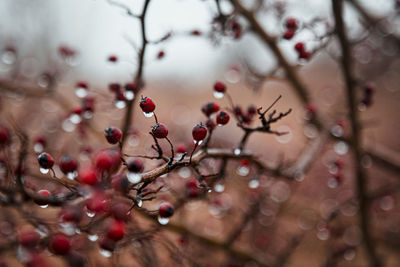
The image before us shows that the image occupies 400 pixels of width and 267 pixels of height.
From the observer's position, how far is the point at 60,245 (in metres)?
0.90

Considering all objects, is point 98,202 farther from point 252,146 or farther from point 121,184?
point 252,146

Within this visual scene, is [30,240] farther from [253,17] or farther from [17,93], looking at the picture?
[253,17]

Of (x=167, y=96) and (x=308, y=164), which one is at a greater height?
(x=308, y=164)

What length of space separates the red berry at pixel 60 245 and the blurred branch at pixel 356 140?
7.66ft

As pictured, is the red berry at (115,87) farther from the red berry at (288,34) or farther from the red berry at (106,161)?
the red berry at (288,34)

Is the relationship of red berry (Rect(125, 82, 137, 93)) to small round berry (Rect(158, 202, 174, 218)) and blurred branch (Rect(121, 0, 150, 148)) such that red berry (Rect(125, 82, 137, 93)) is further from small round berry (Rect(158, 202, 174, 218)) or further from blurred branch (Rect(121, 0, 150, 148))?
small round berry (Rect(158, 202, 174, 218))

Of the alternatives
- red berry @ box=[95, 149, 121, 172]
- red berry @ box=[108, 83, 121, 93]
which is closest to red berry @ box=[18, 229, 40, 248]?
red berry @ box=[95, 149, 121, 172]

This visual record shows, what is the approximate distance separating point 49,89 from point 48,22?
4806 millimetres

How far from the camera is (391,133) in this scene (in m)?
7.10

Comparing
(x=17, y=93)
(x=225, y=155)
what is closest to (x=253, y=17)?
(x=225, y=155)

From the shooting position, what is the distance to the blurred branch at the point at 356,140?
7.69 feet

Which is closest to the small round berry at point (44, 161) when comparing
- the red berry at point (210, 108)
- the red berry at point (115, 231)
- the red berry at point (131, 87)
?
the red berry at point (115, 231)

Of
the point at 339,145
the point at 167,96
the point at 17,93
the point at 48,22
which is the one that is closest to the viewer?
the point at 17,93

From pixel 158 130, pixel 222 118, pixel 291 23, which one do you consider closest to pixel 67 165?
pixel 158 130
